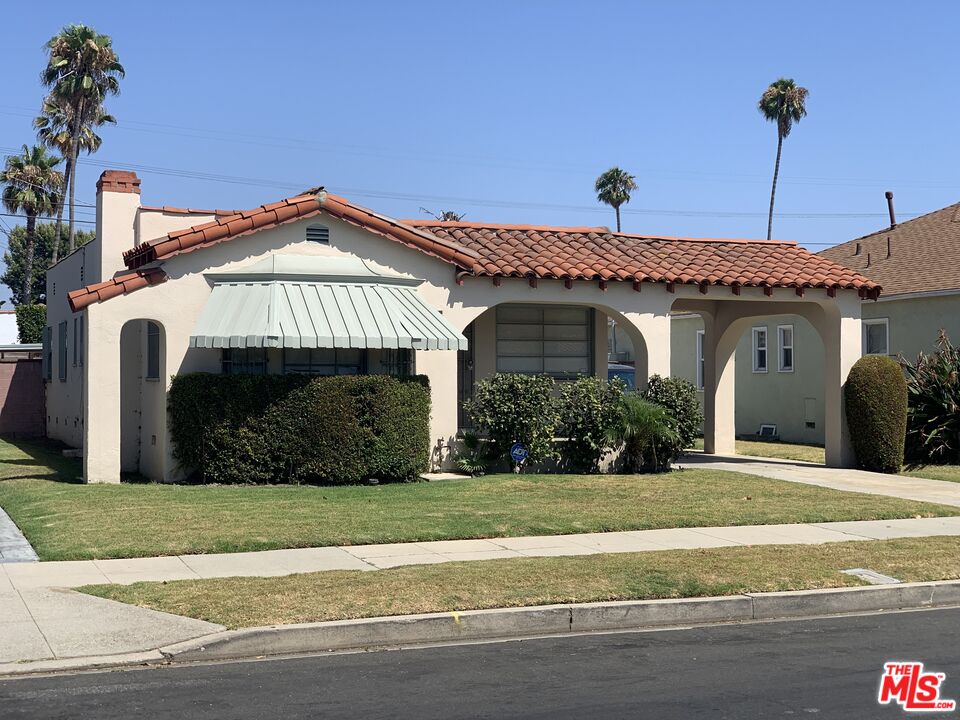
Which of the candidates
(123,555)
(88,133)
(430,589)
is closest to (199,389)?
(123,555)

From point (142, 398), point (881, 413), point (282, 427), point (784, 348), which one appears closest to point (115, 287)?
point (142, 398)

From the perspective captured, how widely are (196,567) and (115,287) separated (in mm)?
7463

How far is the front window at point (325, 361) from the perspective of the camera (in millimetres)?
17875

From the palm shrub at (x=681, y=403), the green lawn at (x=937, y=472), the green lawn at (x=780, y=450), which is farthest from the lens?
the green lawn at (x=780, y=450)

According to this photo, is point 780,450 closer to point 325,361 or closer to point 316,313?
point 325,361

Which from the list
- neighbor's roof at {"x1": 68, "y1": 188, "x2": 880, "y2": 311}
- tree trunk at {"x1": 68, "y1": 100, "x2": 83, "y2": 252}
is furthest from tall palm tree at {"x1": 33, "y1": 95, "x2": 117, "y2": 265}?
neighbor's roof at {"x1": 68, "y1": 188, "x2": 880, "y2": 311}

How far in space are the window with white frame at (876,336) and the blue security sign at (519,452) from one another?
12.5 meters

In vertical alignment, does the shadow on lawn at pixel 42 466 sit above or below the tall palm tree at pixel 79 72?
below

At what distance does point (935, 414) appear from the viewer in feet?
71.1

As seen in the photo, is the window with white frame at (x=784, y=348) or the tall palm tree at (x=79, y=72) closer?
the window with white frame at (x=784, y=348)

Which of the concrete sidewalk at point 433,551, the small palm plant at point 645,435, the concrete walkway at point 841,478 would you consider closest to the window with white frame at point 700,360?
the concrete walkway at point 841,478

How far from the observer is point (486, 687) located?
23.7ft

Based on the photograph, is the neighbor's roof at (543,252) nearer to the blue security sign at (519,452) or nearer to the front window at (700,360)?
the blue security sign at (519,452)

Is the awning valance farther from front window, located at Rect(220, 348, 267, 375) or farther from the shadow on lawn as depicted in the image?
the shadow on lawn
